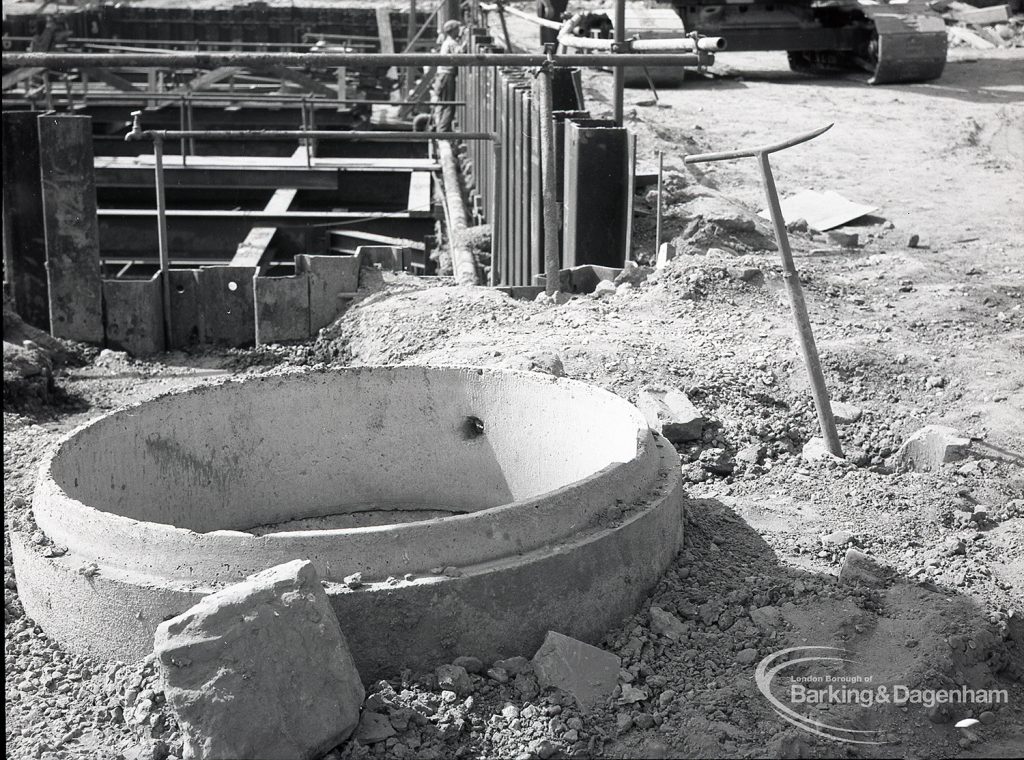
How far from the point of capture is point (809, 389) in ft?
19.0

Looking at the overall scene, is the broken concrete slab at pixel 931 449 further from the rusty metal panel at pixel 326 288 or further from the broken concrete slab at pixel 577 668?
the rusty metal panel at pixel 326 288

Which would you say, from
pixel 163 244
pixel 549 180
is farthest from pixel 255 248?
pixel 549 180

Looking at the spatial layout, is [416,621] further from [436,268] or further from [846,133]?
[846,133]

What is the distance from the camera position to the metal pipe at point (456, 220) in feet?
32.2

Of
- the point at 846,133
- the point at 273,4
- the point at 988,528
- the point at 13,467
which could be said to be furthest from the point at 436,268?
the point at 273,4

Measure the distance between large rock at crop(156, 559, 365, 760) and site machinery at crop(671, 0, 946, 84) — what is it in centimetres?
1384

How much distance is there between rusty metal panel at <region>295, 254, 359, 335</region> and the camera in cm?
879

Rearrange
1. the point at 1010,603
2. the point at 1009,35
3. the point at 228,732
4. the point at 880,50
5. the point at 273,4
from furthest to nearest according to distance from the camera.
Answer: the point at 273,4 < the point at 1009,35 < the point at 880,50 < the point at 1010,603 < the point at 228,732

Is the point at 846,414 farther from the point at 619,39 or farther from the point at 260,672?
the point at 619,39

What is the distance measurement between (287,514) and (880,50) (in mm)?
12512

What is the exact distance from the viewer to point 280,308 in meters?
8.71

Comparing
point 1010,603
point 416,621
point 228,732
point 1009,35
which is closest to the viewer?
point 228,732

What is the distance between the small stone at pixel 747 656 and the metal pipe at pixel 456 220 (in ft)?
18.2

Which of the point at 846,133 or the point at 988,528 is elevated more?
the point at 846,133
